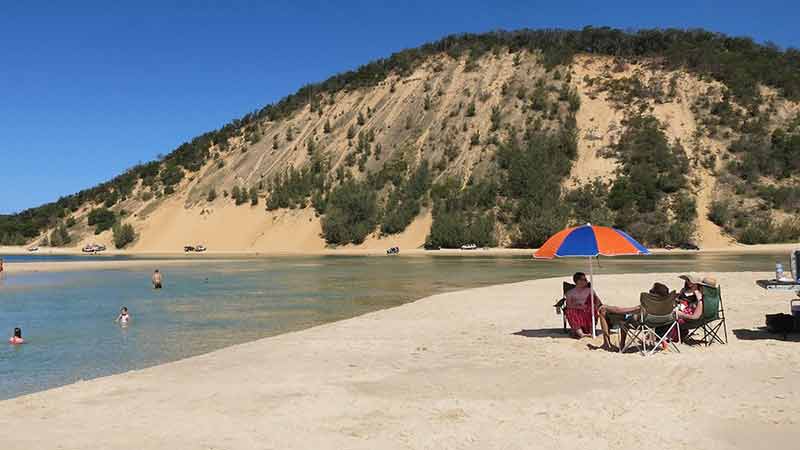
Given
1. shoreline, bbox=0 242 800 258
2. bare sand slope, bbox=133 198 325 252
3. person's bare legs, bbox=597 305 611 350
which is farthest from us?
bare sand slope, bbox=133 198 325 252

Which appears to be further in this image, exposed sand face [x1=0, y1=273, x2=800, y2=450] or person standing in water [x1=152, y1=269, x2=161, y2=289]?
person standing in water [x1=152, y1=269, x2=161, y2=289]

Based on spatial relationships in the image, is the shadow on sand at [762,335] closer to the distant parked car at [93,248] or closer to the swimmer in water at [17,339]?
the swimmer in water at [17,339]

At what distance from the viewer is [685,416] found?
295 inches

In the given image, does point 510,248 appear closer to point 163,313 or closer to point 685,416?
point 163,313

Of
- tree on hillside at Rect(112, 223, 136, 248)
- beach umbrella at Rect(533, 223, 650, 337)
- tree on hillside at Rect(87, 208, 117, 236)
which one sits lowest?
beach umbrella at Rect(533, 223, 650, 337)

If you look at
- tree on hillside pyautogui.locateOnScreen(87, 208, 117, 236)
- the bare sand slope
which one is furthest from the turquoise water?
tree on hillside pyautogui.locateOnScreen(87, 208, 117, 236)

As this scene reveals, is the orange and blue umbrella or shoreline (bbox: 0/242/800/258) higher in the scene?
the orange and blue umbrella

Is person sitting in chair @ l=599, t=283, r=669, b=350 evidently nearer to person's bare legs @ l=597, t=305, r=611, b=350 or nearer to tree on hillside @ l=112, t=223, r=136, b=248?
person's bare legs @ l=597, t=305, r=611, b=350

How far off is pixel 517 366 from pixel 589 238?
9.53 feet

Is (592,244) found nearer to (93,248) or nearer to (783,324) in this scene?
(783,324)

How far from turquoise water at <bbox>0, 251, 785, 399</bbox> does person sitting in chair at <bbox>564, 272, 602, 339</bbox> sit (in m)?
6.82

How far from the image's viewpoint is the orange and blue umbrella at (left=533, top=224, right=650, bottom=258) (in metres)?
11.7

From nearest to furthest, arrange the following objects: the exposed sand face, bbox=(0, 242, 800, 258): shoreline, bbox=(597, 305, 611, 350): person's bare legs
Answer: the exposed sand face
bbox=(597, 305, 611, 350): person's bare legs
bbox=(0, 242, 800, 258): shoreline

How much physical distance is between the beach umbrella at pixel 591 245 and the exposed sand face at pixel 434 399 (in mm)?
1593
